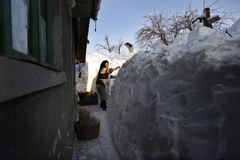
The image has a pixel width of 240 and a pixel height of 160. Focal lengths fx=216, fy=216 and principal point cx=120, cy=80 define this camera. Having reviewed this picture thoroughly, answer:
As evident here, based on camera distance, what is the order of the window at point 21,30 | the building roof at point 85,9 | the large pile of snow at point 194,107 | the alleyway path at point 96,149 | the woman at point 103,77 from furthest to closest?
the woman at point 103,77 → the building roof at point 85,9 → the alleyway path at point 96,149 → the large pile of snow at point 194,107 → the window at point 21,30

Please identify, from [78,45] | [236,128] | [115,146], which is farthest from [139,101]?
[78,45]

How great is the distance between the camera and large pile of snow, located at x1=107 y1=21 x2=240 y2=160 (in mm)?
1817

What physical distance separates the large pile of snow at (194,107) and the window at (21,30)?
1.39m

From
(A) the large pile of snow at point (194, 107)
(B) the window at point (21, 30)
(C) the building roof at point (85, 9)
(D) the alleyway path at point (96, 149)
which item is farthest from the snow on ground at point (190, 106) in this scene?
(C) the building roof at point (85, 9)


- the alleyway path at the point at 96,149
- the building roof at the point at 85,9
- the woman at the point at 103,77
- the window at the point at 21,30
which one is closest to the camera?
the window at the point at 21,30

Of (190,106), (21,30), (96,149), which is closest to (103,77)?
(96,149)

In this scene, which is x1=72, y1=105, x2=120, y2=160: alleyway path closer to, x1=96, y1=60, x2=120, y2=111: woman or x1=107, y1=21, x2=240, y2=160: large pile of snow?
x1=107, y1=21, x2=240, y2=160: large pile of snow

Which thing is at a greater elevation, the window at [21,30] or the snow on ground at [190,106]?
the window at [21,30]

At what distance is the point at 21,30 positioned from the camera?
1074 millimetres

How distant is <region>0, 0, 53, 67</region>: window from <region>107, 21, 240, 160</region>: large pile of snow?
1390 mm

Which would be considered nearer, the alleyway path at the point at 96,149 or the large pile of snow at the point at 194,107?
the large pile of snow at the point at 194,107

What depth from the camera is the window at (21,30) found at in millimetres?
788

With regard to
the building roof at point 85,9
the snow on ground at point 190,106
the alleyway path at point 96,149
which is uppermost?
the building roof at point 85,9

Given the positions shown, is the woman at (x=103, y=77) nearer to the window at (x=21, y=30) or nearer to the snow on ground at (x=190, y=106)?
the snow on ground at (x=190, y=106)
